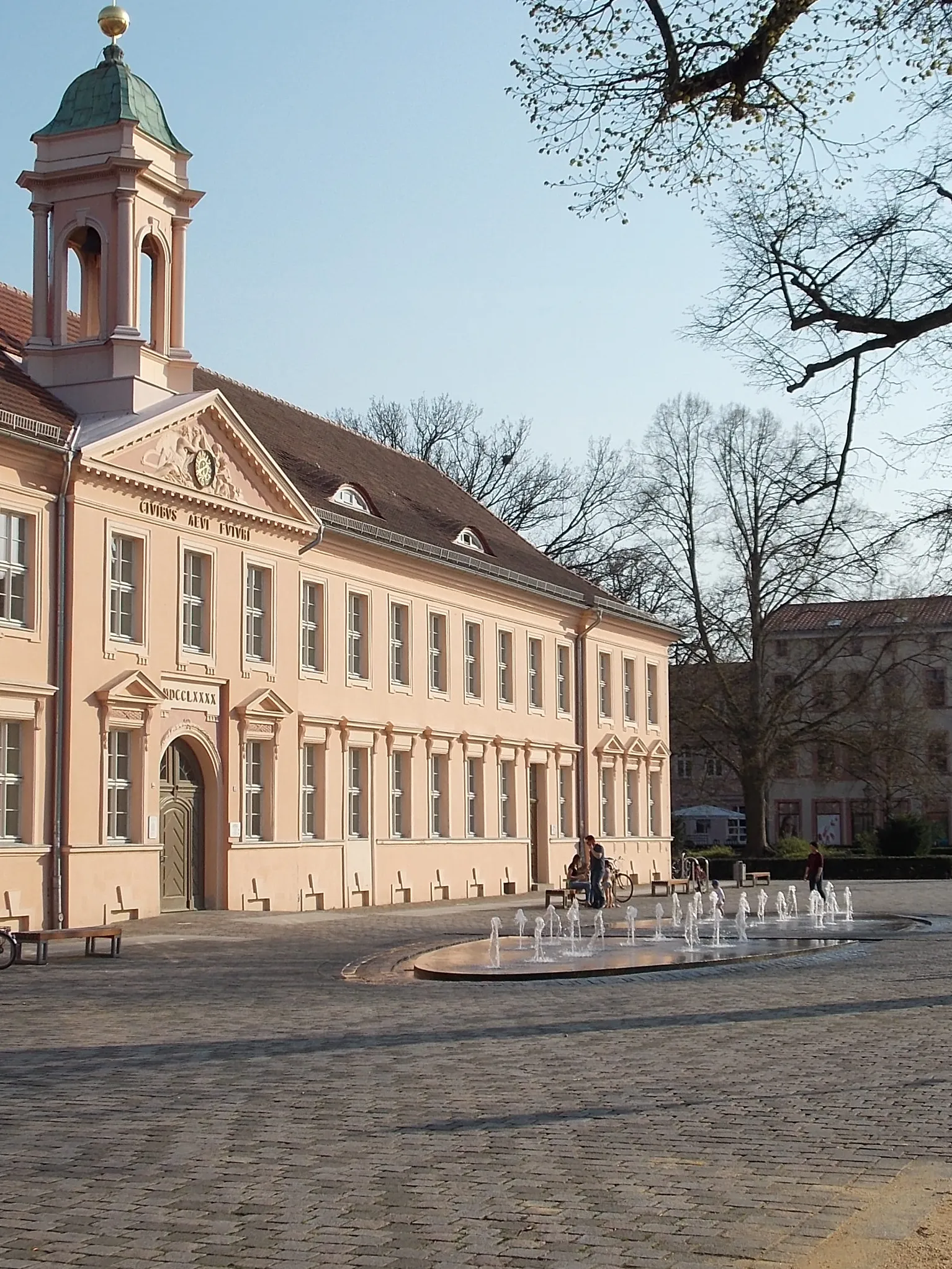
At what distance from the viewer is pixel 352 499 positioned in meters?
40.7

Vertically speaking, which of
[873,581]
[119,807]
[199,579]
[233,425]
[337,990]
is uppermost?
[233,425]

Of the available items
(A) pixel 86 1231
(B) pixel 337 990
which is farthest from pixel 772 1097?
(B) pixel 337 990

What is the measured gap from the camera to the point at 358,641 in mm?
38906

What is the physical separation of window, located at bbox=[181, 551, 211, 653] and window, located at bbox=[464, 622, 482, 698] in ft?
40.3

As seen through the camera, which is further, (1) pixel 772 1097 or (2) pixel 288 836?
(2) pixel 288 836

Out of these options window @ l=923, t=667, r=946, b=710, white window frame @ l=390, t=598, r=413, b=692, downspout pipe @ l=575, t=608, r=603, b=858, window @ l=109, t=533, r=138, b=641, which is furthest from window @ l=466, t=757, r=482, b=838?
window @ l=923, t=667, r=946, b=710

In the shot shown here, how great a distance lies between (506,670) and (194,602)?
608 inches

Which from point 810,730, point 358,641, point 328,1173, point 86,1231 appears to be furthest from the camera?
point 810,730

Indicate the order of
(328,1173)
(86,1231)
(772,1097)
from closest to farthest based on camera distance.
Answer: (86,1231)
(328,1173)
(772,1097)

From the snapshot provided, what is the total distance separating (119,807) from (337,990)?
12.6m

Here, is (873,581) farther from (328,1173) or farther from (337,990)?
(328,1173)

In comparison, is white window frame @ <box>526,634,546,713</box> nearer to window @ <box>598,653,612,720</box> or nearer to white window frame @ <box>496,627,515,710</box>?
white window frame @ <box>496,627,515,710</box>

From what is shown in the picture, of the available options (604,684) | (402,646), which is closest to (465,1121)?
(402,646)

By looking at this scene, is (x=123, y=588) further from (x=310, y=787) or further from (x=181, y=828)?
(x=310, y=787)
